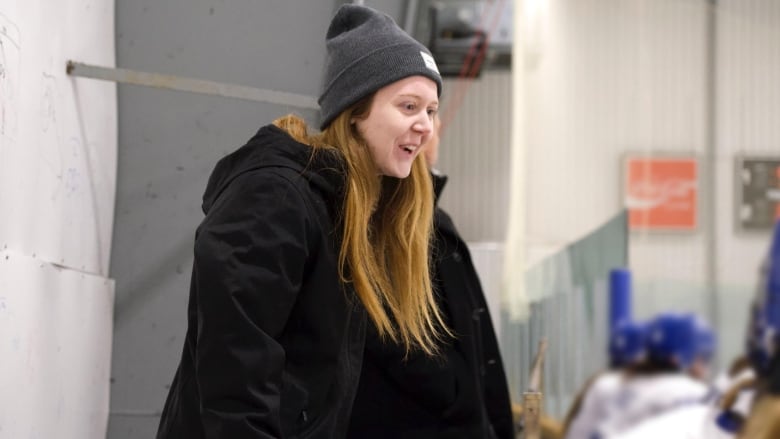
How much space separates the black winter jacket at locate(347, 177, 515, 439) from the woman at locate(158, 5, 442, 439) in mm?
110

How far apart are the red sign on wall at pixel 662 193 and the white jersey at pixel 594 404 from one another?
0.05 metres

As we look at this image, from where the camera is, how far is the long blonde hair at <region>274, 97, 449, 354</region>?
43.2 inches

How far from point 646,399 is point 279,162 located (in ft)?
2.54

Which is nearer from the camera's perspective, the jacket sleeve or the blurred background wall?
the blurred background wall

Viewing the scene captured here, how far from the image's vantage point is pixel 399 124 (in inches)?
44.5

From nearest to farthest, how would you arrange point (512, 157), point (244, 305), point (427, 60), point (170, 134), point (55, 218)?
1. point (244, 305)
2. point (427, 60)
3. point (55, 218)
4. point (170, 134)
5. point (512, 157)

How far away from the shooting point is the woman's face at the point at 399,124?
1.13 metres

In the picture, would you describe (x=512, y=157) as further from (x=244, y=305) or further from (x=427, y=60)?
(x=244, y=305)

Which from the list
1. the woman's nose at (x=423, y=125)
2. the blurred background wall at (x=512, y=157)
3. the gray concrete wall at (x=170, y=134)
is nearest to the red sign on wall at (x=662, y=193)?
the blurred background wall at (x=512, y=157)

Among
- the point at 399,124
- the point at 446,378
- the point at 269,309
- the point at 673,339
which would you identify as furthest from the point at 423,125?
the point at 673,339

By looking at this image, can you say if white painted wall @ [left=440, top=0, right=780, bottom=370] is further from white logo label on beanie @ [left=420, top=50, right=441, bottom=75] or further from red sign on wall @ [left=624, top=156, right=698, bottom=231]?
white logo label on beanie @ [left=420, top=50, right=441, bottom=75]

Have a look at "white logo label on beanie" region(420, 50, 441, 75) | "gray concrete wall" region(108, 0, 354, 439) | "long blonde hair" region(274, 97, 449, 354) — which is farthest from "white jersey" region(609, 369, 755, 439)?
"gray concrete wall" region(108, 0, 354, 439)

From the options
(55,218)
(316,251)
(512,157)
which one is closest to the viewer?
(316,251)

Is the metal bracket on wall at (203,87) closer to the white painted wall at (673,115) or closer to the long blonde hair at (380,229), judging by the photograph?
the long blonde hair at (380,229)
